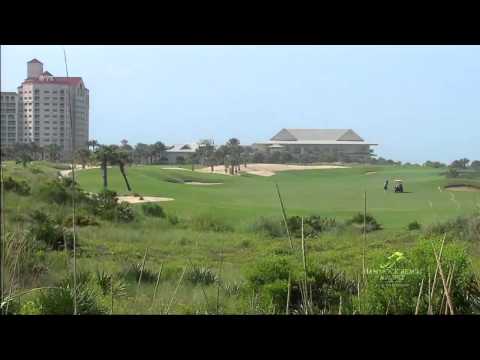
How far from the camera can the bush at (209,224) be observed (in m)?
5.78

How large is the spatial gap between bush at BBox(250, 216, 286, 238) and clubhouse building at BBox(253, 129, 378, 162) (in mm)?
676

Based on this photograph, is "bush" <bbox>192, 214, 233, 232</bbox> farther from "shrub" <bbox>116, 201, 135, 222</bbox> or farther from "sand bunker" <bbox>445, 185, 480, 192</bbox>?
"sand bunker" <bbox>445, 185, 480, 192</bbox>

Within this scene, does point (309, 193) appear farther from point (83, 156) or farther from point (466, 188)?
point (83, 156)

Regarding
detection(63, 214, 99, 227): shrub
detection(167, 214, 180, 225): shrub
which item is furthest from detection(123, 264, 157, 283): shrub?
detection(63, 214, 99, 227): shrub

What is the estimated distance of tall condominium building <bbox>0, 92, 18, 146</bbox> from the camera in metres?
4.94

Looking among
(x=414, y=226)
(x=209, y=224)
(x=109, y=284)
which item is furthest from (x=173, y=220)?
(x=414, y=226)

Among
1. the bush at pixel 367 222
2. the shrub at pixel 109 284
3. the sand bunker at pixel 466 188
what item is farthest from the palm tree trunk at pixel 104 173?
the sand bunker at pixel 466 188

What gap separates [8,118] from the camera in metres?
5.10

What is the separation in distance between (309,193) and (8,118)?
270 centimetres
